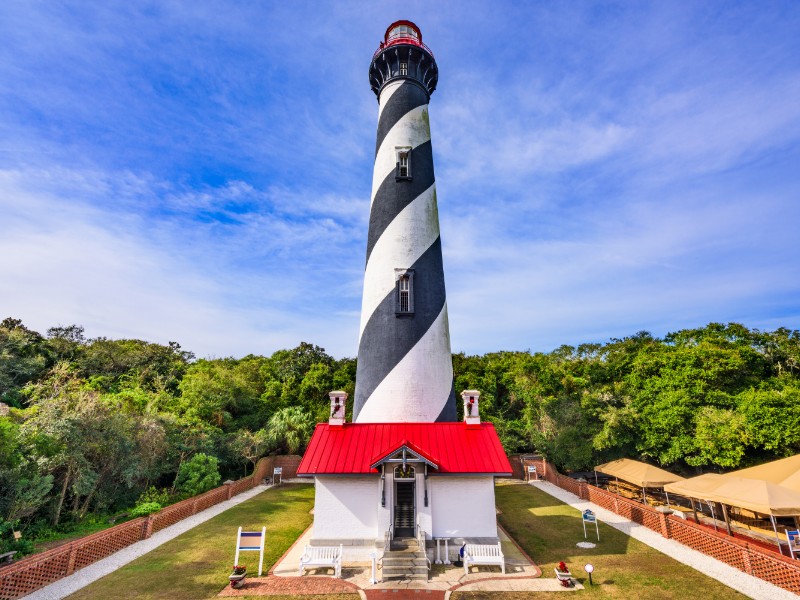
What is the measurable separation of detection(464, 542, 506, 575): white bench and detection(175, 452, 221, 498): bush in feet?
46.7

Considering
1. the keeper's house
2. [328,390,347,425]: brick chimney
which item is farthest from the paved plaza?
[328,390,347,425]: brick chimney

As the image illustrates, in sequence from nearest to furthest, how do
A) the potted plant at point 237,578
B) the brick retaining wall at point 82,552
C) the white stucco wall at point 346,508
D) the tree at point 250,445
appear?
the brick retaining wall at point 82,552 → the potted plant at point 237,578 → the white stucco wall at point 346,508 → the tree at point 250,445

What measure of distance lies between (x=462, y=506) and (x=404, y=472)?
2.00m

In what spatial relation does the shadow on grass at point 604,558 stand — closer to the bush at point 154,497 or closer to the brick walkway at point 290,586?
the brick walkway at point 290,586

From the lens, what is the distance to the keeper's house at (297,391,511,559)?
11.6 m

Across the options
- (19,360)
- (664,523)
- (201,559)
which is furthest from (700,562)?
(19,360)

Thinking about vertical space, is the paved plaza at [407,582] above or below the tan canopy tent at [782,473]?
below

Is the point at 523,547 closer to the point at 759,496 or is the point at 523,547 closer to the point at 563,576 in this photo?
the point at 563,576

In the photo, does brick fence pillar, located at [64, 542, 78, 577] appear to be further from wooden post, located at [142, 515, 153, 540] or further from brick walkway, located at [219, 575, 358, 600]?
brick walkway, located at [219, 575, 358, 600]

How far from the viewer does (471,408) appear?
1391cm

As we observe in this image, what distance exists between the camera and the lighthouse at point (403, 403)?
1173 cm

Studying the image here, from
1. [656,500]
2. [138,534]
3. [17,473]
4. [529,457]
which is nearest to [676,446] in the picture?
[656,500]

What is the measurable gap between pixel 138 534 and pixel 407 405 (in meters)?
9.86

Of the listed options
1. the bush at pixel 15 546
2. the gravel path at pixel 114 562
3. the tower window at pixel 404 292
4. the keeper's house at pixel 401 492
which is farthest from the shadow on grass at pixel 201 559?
the tower window at pixel 404 292
